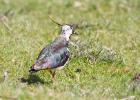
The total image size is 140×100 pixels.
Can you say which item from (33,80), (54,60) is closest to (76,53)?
(33,80)

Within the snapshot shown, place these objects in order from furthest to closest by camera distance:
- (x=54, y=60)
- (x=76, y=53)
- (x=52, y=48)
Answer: (x=76, y=53)
(x=52, y=48)
(x=54, y=60)

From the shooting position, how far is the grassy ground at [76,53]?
846cm

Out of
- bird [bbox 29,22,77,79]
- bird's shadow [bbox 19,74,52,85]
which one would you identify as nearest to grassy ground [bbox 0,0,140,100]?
bird's shadow [bbox 19,74,52,85]

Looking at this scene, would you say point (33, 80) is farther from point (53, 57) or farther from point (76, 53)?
point (76, 53)

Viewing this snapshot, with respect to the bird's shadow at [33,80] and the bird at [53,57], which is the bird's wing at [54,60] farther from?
the bird's shadow at [33,80]

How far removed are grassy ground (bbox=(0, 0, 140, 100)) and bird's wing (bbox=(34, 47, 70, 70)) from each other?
11.1 inches

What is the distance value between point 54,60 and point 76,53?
155 cm

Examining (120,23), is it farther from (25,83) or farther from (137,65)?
(25,83)

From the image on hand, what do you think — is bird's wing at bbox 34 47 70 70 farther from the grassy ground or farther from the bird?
the grassy ground

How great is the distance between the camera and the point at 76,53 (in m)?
10.2

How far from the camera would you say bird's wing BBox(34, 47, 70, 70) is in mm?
8438

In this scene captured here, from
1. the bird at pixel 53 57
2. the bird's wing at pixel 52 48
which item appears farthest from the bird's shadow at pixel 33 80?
the bird's wing at pixel 52 48

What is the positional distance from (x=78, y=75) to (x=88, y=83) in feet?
1.20

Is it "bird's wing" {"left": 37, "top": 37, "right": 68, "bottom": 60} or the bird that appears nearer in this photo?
the bird
